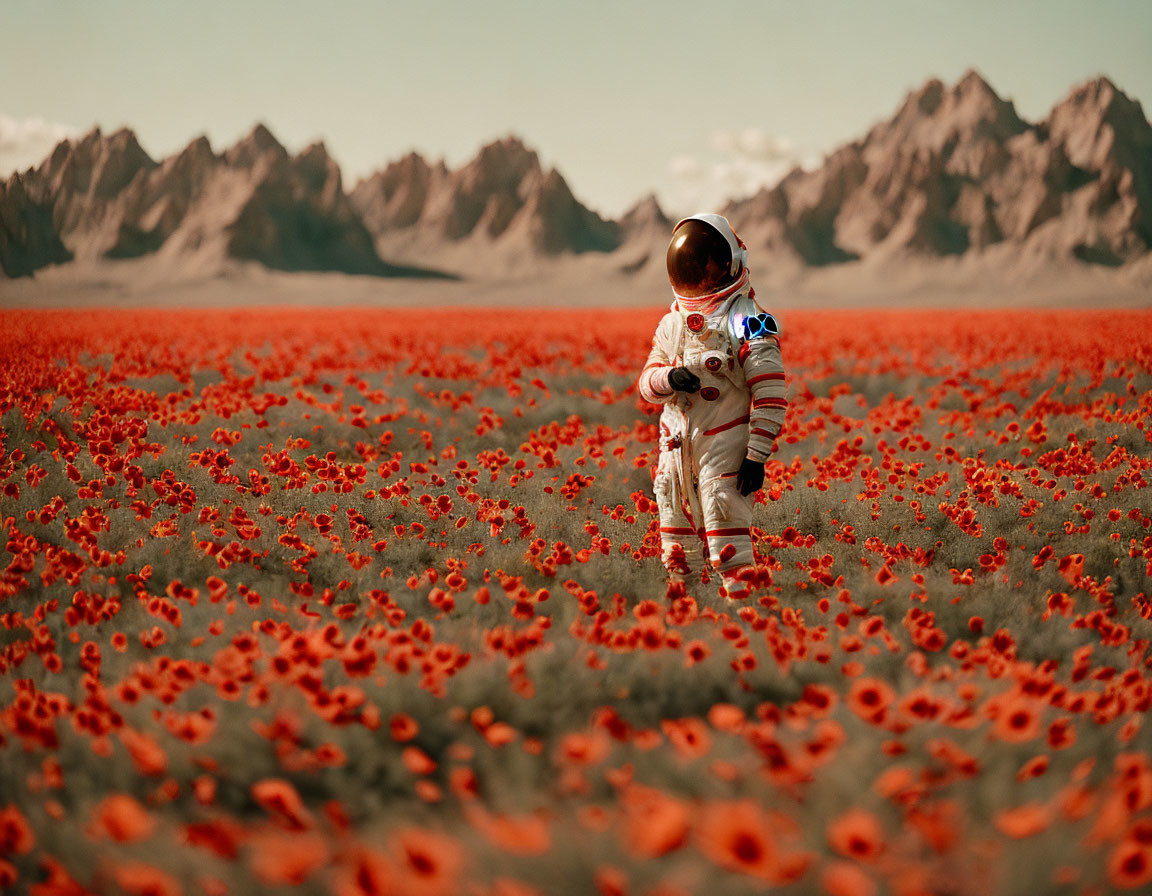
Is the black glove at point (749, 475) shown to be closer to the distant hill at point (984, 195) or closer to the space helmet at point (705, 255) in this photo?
the space helmet at point (705, 255)

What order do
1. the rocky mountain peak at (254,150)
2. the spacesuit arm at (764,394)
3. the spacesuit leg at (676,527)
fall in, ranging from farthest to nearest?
the rocky mountain peak at (254,150) → the spacesuit leg at (676,527) → the spacesuit arm at (764,394)

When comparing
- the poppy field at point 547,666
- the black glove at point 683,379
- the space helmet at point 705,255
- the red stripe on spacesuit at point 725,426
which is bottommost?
the poppy field at point 547,666

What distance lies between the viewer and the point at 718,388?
14.0 feet

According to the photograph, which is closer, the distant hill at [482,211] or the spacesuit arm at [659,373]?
the spacesuit arm at [659,373]

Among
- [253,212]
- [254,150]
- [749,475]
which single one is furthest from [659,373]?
[254,150]

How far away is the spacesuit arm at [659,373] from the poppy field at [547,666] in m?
0.63

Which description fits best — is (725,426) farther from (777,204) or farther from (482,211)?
(482,211)

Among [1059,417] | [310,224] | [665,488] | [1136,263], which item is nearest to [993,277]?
[1136,263]

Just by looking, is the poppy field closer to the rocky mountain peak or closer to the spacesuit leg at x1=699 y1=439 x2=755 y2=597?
the spacesuit leg at x1=699 y1=439 x2=755 y2=597

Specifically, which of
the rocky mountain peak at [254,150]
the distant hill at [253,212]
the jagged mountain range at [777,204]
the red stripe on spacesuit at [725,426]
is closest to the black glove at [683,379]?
the red stripe on spacesuit at [725,426]

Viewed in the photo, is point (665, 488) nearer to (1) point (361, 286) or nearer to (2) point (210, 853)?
(2) point (210, 853)

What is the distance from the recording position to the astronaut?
4152 millimetres

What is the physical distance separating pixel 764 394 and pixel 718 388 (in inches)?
9.7

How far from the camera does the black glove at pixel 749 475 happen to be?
4.16 metres
